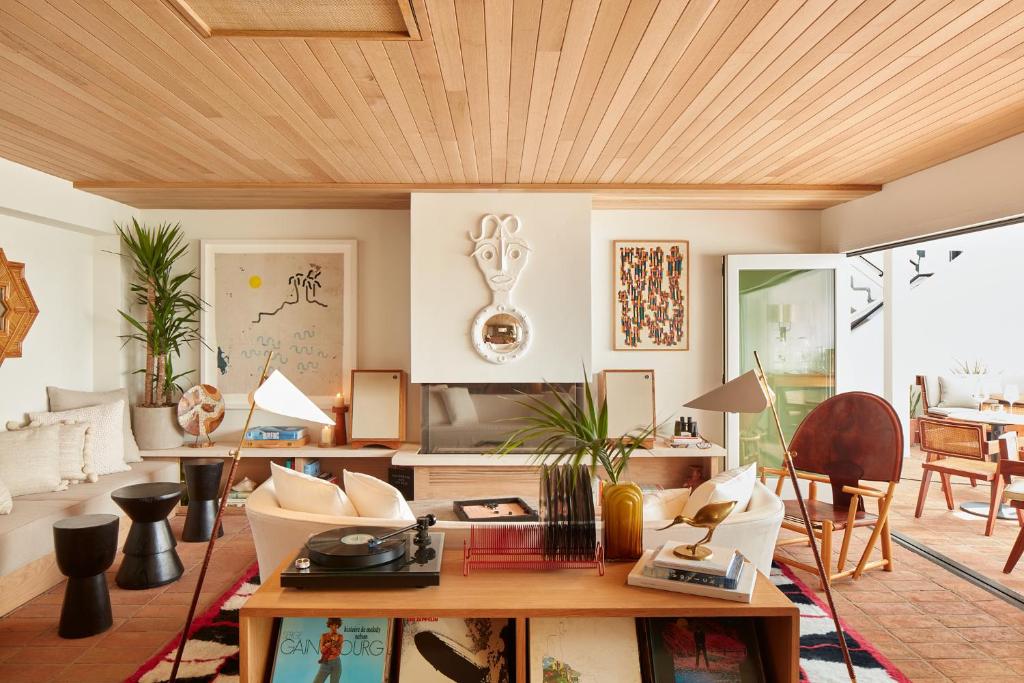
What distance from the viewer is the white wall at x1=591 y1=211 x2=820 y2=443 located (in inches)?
219

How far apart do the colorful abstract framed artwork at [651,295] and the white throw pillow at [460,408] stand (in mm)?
1300

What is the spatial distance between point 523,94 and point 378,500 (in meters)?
1.81

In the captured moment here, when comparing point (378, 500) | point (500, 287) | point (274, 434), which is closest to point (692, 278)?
point (500, 287)

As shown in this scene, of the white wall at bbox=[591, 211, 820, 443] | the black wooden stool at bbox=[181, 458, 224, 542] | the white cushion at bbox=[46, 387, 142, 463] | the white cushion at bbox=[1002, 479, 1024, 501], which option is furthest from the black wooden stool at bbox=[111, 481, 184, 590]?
the white cushion at bbox=[1002, 479, 1024, 501]

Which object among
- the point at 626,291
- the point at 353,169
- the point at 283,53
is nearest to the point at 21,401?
the point at 353,169

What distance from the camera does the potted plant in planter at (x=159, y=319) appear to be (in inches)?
204

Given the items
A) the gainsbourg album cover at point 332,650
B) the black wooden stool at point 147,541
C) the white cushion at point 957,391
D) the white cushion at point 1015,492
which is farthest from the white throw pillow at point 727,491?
the white cushion at point 957,391

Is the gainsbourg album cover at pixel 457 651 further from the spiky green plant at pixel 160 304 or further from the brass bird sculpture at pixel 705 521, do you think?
the spiky green plant at pixel 160 304

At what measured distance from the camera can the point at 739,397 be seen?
2.14 metres

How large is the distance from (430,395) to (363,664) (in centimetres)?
329

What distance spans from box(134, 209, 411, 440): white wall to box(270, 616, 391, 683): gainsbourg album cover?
3.73 meters

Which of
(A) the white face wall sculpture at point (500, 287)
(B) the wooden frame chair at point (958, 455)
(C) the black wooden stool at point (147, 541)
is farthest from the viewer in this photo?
(A) the white face wall sculpture at point (500, 287)

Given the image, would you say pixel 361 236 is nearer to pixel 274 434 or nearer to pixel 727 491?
pixel 274 434

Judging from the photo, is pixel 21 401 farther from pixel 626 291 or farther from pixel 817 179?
pixel 817 179
